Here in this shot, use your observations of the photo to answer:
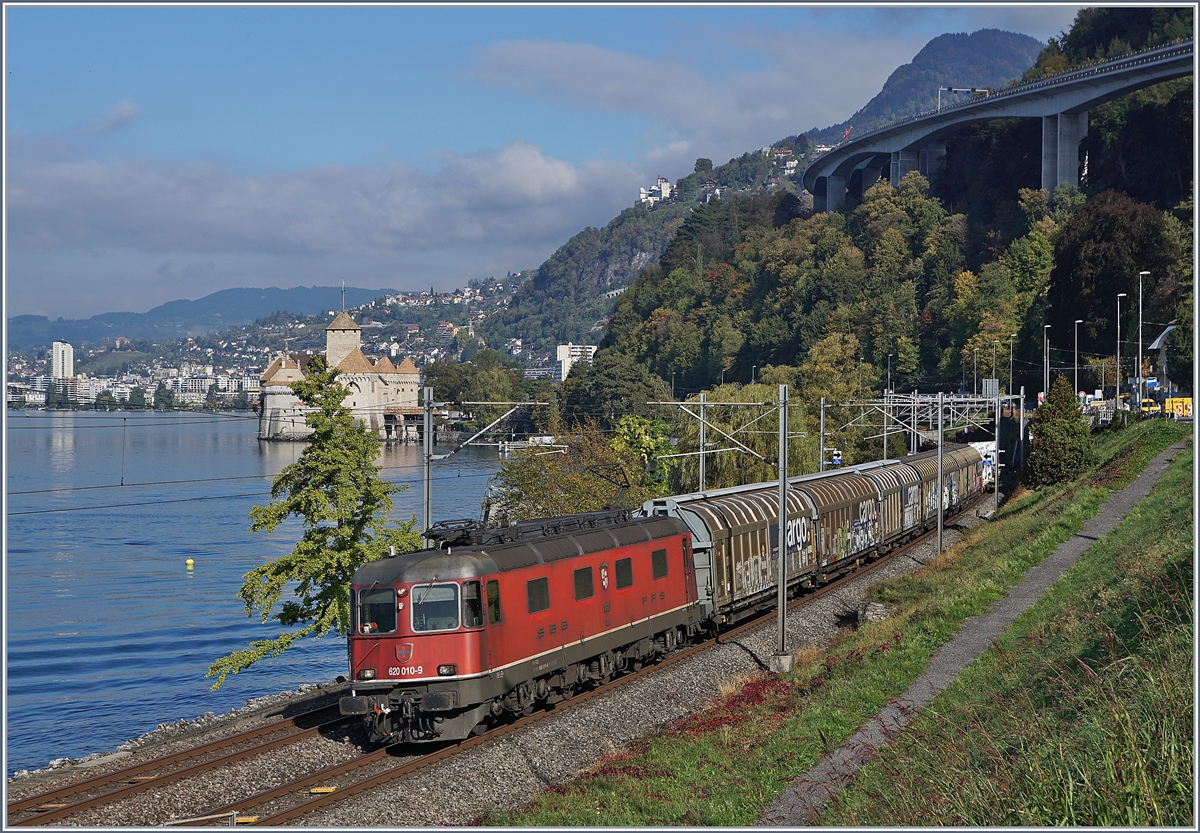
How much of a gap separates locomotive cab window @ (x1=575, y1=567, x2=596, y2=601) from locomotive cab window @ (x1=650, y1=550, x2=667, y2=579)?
3007mm

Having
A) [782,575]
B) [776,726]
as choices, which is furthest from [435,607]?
[782,575]

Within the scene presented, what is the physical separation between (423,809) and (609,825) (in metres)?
3.01

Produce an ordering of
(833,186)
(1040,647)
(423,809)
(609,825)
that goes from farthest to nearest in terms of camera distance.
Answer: (833,186) → (1040,647) → (423,809) → (609,825)

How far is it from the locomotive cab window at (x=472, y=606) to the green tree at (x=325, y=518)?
12027mm

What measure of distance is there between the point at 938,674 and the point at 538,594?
308 inches

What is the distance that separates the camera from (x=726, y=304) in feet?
585

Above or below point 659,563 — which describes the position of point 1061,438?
above

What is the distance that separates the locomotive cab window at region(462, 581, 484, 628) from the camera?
769 inches

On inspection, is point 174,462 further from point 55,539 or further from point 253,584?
point 253,584

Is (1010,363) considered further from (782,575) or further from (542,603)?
(542,603)

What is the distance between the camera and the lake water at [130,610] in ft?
121

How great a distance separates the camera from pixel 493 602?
20078 millimetres

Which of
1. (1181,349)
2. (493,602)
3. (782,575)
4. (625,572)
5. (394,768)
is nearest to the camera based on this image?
(394,768)

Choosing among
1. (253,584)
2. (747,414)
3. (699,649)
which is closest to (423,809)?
(699,649)
